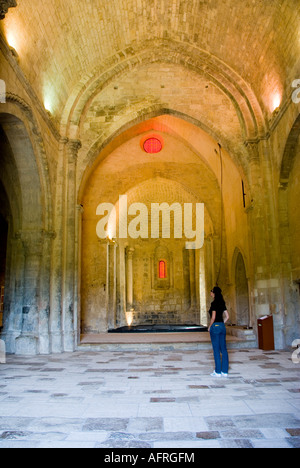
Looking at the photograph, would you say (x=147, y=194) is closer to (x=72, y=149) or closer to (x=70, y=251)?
(x=72, y=149)

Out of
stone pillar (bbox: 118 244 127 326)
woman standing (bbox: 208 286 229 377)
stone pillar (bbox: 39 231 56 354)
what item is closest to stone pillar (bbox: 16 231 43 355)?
stone pillar (bbox: 39 231 56 354)

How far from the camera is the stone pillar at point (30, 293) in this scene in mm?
8641

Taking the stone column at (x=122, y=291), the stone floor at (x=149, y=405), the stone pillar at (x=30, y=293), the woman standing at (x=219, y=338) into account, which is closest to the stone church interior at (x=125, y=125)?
the stone pillar at (x=30, y=293)

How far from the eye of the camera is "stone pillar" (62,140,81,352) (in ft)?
31.7

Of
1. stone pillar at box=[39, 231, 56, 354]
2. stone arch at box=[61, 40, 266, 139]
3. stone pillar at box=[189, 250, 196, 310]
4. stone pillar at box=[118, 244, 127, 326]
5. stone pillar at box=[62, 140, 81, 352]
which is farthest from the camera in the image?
stone pillar at box=[189, 250, 196, 310]

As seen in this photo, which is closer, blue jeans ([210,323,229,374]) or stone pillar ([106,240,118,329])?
blue jeans ([210,323,229,374])

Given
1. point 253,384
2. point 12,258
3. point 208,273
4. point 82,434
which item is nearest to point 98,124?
point 12,258

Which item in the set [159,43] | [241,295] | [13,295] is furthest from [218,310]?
[159,43]

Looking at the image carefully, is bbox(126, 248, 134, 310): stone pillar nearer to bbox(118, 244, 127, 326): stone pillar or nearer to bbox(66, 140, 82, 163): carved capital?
bbox(118, 244, 127, 326): stone pillar

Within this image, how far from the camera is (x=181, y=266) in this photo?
2306 centimetres

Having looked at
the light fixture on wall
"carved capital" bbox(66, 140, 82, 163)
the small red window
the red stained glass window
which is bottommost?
the small red window

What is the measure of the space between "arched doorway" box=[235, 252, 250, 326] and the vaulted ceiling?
528 centimetres

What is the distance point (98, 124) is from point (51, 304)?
236 inches

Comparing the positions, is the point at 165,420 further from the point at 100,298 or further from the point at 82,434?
the point at 100,298
